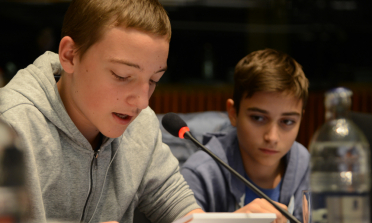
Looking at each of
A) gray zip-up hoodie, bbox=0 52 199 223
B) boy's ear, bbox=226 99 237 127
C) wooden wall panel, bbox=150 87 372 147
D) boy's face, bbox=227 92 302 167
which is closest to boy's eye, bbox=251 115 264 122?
boy's face, bbox=227 92 302 167

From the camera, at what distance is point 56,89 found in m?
0.98

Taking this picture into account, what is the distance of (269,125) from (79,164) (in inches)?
26.7

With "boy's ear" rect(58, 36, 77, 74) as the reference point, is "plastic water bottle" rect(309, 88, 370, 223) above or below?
below

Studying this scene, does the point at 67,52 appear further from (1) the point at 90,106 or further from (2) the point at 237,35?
(2) the point at 237,35

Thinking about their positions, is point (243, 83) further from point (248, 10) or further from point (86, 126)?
point (248, 10)

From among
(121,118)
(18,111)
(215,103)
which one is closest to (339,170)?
(121,118)

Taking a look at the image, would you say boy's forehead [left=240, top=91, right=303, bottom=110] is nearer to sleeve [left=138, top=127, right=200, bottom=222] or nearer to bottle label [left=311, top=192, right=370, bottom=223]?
sleeve [left=138, top=127, right=200, bottom=222]

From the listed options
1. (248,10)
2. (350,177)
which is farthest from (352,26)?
(350,177)

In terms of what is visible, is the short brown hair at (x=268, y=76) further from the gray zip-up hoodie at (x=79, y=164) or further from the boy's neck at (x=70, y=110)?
the boy's neck at (x=70, y=110)

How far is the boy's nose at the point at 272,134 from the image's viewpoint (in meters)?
1.35

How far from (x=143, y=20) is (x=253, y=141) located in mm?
678

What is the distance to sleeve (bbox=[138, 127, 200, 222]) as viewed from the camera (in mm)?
1117

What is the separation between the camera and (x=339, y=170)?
1.09 meters

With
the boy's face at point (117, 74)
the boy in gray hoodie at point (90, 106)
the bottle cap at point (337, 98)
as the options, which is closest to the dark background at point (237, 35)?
the bottle cap at point (337, 98)
